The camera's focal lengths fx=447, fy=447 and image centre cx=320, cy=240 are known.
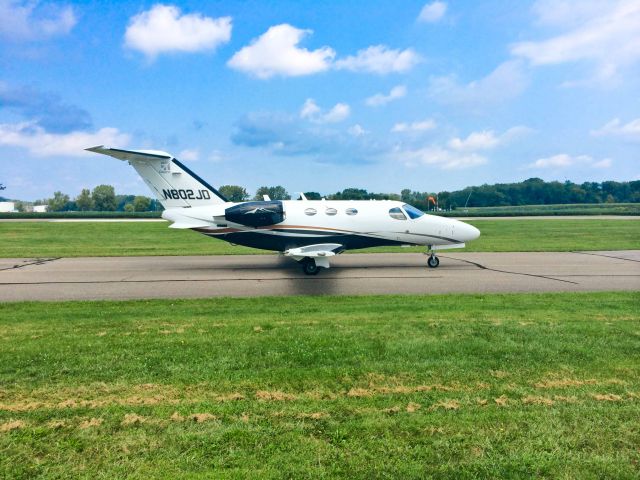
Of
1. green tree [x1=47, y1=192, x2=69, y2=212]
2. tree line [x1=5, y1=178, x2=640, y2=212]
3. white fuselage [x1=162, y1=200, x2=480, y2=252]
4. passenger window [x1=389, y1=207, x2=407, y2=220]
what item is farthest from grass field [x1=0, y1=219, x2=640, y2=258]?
green tree [x1=47, y1=192, x2=69, y2=212]

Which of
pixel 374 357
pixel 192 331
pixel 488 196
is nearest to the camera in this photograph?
pixel 374 357

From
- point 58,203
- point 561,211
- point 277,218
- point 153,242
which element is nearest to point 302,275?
point 277,218

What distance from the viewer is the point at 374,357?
22.8 ft

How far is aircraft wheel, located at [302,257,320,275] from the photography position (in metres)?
16.9

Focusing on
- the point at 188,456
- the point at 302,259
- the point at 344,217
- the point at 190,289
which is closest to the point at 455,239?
the point at 344,217

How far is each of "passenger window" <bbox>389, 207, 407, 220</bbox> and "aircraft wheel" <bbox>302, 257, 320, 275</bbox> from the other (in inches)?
152

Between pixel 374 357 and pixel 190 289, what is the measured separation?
8613 mm

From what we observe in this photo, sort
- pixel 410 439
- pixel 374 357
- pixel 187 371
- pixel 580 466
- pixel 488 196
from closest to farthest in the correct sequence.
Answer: pixel 580 466
pixel 410 439
pixel 187 371
pixel 374 357
pixel 488 196

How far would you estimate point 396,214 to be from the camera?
18.4m

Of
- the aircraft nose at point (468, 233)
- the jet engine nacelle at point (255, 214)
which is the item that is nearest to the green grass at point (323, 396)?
the jet engine nacelle at point (255, 214)

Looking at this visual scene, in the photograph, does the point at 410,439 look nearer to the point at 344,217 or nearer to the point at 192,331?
the point at 192,331

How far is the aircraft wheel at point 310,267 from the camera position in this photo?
1688 centimetres

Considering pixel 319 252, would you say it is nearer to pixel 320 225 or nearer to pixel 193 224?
pixel 320 225

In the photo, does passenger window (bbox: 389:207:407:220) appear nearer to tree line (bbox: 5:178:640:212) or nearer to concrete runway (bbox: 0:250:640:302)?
concrete runway (bbox: 0:250:640:302)
